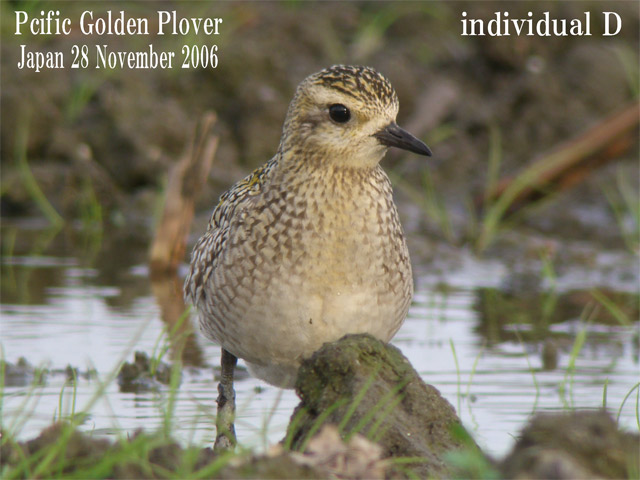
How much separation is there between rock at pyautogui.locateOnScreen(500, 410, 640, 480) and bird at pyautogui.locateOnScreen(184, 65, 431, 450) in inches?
61.7

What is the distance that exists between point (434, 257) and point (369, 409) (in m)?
5.98

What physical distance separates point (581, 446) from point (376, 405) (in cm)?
100

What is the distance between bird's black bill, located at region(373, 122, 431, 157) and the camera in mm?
5922

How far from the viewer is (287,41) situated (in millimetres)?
14141

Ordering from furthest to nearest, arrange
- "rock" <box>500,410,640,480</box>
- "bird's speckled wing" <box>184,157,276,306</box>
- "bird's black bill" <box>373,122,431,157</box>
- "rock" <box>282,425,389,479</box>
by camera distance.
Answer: "bird's speckled wing" <box>184,157,276,306</box> → "bird's black bill" <box>373,122,431,157</box> → "rock" <box>282,425,389,479</box> → "rock" <box>500,410,640,480</box>

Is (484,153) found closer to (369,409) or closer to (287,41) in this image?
(287,41)

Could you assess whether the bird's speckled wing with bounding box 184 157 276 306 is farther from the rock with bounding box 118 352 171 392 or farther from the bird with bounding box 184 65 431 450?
the rock with bounding box 118 352 171 392

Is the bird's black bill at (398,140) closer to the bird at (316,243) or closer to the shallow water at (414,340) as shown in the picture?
the bird at (316,243)

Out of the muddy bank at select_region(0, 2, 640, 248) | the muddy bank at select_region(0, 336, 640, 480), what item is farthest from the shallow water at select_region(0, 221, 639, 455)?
the muddy bank at select_region(0, 2, 640, 248)

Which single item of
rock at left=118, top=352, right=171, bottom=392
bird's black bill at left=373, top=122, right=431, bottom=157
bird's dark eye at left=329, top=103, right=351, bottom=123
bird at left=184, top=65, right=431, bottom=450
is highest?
bird's dark eye at left=329, top=103, right=351, bottom=123

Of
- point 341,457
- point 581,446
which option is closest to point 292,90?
point 341,457

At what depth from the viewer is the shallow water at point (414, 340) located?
650cm

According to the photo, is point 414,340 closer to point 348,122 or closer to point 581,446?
point 348,122

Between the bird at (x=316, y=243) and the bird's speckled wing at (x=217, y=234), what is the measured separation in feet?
0.06
